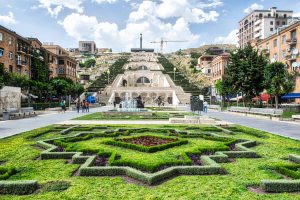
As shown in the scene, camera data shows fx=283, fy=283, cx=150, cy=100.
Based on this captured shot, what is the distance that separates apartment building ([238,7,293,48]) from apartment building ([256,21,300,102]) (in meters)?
47.0

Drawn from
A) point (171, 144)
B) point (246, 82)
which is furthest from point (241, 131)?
point (246, 82)

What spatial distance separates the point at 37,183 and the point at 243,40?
5263 inches

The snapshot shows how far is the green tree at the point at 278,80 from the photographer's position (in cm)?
3222

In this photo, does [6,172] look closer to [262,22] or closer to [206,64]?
[206,64]

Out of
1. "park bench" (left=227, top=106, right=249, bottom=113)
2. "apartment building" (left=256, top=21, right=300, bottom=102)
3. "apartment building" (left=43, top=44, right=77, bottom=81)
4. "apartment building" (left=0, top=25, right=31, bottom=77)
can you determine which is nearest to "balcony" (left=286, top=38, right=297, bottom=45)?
"apartment building" (left=256, top=21, right=300, bottom=102)

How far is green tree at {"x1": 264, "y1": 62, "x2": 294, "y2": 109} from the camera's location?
32219mm

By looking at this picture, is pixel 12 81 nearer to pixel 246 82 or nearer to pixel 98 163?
pixel 246 82

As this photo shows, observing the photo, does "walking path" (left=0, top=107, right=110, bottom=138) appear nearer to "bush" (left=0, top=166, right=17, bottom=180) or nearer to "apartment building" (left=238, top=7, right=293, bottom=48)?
"bush" (left=0, top=166, right=17, bottom=180)

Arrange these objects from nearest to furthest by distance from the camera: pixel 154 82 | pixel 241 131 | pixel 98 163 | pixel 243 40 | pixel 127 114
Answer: pixel 98 163 < pixel 241 131 < pixel 127 114 < pixel 154 82 < pixel 243 40

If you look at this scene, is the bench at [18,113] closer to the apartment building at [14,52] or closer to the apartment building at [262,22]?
the apartment building at [14,52]

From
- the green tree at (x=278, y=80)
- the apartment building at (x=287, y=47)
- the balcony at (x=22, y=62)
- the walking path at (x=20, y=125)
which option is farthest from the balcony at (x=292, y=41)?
the balcony at (x=22, y=62)

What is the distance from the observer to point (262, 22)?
354 feet

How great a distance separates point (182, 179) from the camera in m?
7.44

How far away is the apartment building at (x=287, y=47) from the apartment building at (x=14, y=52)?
4545 cm
